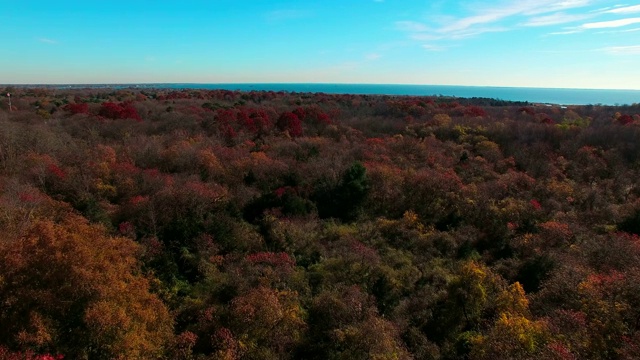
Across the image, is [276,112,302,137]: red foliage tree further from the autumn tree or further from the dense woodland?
the autumn tree

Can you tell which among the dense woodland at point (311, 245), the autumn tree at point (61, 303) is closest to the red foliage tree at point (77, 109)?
the dense woodland at point (311, 245)

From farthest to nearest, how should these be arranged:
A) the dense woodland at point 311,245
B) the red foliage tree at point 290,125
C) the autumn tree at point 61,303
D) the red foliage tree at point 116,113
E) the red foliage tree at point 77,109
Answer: the red foliage tree at point 77,109 → the red foliage tree at point 116,113 → the red foliage tree at point 290,125 → the dense woodland at point 311,245 → the autumn tree at point 61,303

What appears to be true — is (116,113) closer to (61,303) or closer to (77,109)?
(77,109)

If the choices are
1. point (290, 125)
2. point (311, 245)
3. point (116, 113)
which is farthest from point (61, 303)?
point (116, 113)

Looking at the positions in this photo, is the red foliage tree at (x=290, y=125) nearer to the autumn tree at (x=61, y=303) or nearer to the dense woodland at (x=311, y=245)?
the dense woodland at (x=311, y=245)

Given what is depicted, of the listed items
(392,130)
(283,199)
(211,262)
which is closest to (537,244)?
(283,199)

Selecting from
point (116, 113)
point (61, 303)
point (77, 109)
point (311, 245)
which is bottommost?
point (311, 245)

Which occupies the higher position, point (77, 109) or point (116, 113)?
point (77, 109)

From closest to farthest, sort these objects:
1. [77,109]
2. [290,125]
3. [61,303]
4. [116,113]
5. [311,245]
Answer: [61,303], [311,245], [290,125], [116,113], [77,109]
